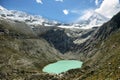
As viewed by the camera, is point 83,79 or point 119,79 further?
point 83,79

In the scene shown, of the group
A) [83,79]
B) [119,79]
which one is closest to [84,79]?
[83,79]

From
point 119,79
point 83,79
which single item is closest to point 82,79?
point 83,79

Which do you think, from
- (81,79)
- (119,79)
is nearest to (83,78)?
(81,79)

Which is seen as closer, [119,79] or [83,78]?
[119,79]

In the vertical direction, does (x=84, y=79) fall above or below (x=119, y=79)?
above

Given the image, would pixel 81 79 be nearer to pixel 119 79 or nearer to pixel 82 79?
pixel 82 79

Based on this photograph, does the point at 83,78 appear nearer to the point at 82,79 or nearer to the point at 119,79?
the point at 82,79

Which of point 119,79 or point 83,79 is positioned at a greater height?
point 83,79
